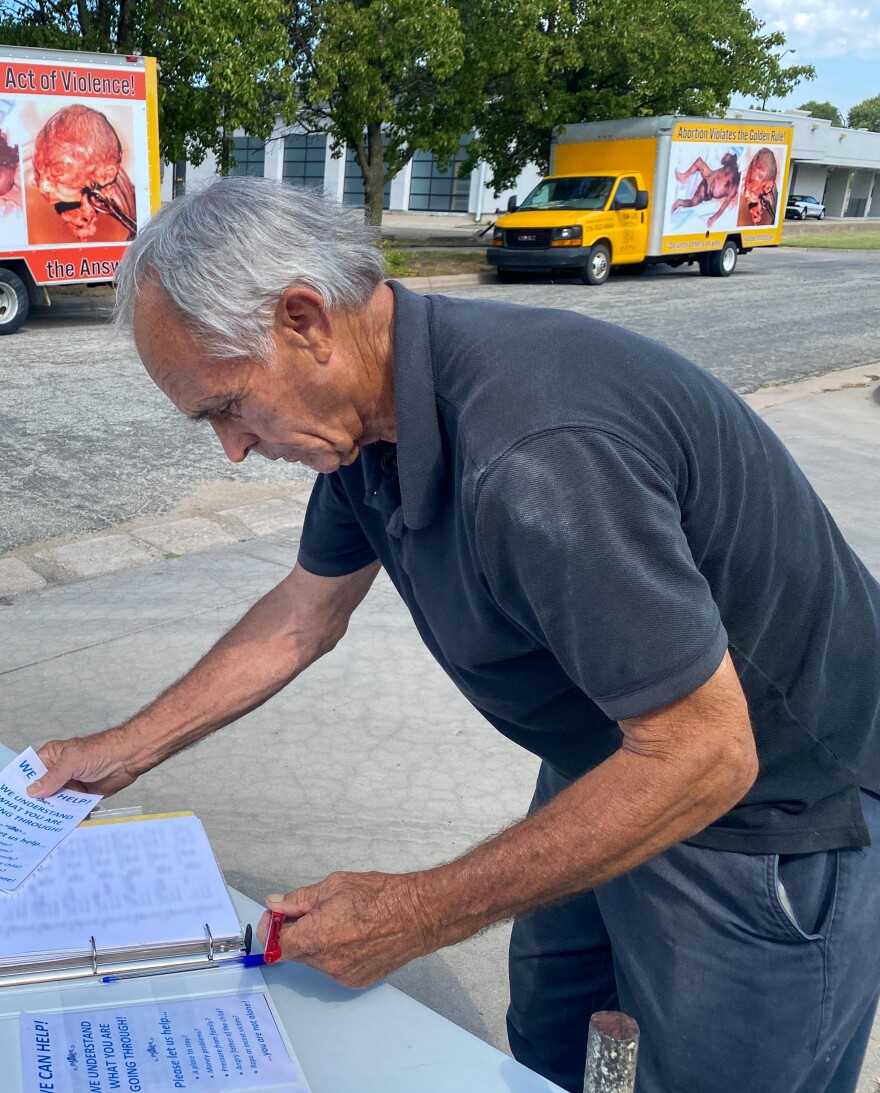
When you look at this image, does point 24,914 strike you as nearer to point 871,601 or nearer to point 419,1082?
point 419,1082

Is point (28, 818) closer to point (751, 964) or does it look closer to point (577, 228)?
point (751, 964)

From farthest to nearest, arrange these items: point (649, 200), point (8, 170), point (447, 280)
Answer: point (649, 200) → point (447, 280) → point (8, 170)

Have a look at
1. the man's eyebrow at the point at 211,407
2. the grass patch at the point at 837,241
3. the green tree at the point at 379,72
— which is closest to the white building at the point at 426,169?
the grass patch at the point at 837,241

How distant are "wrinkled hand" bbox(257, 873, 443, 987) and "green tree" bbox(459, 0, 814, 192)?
2161cm

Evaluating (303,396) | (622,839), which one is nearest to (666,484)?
(622,839)

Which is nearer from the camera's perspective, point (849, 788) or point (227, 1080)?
point (227, 1080)

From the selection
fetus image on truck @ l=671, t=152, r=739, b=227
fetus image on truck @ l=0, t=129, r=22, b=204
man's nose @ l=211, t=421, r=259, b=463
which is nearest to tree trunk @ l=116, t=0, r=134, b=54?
fetus image on truck @ l=0, t=129, r=22, b=204

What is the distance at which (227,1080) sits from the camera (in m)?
1.17

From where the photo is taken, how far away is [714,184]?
70.7 ft

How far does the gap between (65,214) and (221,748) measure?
10190 mm

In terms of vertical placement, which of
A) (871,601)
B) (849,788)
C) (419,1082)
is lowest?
(419,1082)

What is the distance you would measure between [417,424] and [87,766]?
2.71ft

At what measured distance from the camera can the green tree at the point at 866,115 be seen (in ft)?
338

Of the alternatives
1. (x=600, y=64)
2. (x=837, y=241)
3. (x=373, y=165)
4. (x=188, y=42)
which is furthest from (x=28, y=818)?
(x=837, y=241)
